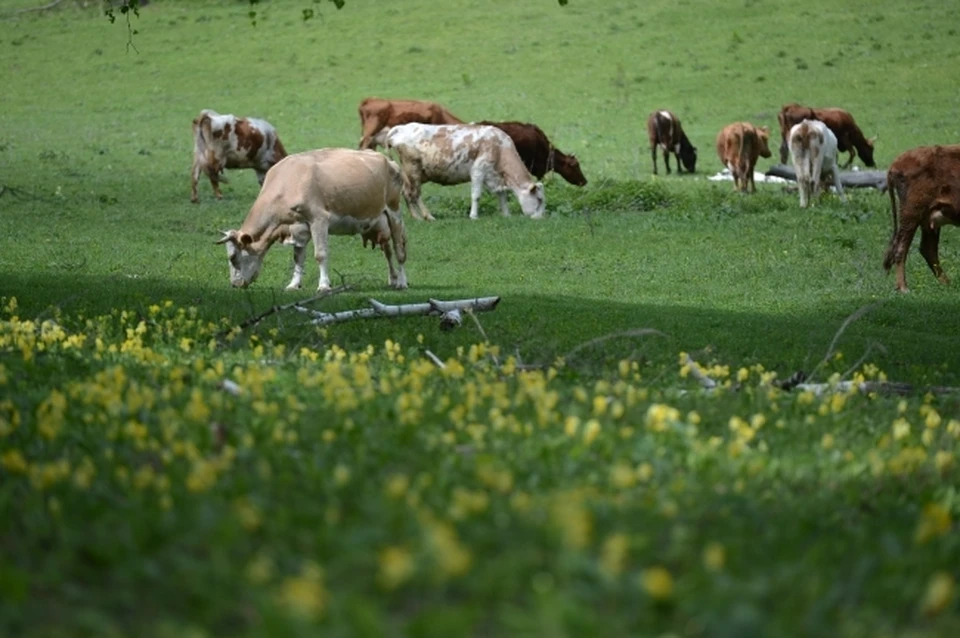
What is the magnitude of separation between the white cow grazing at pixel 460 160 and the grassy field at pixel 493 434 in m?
0.91

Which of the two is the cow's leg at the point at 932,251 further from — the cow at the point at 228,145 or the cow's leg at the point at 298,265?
the cow at the point at 228,145

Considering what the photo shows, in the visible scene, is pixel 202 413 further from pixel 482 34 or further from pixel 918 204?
pixel 482 34

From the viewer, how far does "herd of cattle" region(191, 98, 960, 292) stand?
16906mm

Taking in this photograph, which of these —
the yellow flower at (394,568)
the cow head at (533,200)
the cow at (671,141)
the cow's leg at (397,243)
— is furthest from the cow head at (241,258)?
the cow at (671,141)

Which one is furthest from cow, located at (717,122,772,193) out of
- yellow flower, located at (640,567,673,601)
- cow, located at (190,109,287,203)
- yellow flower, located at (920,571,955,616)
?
yellow flower, located at (640,567,673,601)

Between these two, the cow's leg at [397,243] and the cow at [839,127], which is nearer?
the cow's leg at [397,243]

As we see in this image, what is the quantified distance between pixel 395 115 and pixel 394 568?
3057cm

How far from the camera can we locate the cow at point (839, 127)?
112 ft

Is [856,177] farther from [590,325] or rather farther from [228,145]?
[590,325]

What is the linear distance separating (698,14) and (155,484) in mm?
46431

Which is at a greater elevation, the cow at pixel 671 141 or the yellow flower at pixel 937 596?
the yellow flower at pixel 937 596

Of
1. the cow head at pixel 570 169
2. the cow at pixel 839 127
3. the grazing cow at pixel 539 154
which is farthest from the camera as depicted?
the cow at pixel 839 127

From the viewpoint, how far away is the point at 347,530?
4.82m

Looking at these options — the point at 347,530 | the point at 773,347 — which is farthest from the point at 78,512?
the point at 773,347
